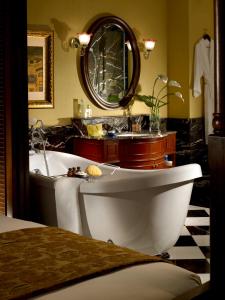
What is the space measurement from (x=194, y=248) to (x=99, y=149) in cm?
158

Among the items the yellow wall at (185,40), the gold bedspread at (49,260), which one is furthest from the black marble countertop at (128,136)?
the gold bedspread at (49,260)

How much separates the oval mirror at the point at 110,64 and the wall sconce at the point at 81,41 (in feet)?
0.24

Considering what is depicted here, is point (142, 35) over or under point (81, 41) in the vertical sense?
over

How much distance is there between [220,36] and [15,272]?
102 centimetres

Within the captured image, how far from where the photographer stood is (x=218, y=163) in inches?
62.6

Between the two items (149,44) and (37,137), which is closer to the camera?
(37,137)

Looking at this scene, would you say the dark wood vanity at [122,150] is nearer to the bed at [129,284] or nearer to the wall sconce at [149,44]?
the wall sconce at [149,44]

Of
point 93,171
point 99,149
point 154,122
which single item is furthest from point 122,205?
point 154,122

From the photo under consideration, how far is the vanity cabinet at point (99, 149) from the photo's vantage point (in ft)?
17.0

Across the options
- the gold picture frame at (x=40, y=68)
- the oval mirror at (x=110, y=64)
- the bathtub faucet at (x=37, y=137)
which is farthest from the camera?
the oval mirror at (x=110, y=64)

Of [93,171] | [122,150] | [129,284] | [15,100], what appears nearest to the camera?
[129,284]

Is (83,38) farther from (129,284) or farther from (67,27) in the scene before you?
(129,284)

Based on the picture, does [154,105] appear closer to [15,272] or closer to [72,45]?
[72,45]

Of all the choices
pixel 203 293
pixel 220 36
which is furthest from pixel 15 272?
pixel 220 36
